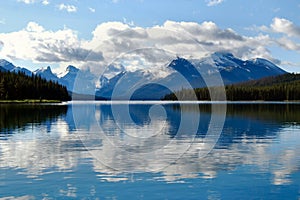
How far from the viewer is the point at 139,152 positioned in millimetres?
38625

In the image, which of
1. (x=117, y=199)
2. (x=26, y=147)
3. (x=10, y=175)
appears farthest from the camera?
(x=26, y=147)

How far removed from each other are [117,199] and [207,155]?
1596 cm

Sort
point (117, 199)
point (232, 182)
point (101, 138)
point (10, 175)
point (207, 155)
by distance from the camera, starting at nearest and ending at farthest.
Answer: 1. point (117, 199)
2. point (232, 182)
3. point (10, 175)
4. point (207, 155)
5. point (101, 138)

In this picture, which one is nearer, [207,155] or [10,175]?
[10,175]

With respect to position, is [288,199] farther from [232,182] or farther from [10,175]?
[10,175]

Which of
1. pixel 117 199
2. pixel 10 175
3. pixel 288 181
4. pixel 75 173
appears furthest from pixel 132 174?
pixel 288 181

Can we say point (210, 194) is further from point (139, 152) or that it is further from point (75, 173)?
point (139, 152)

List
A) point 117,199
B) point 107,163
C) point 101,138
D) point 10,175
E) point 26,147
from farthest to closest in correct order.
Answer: point 101,138
point 26,147
point 107,163
point 10,175
point 117,199

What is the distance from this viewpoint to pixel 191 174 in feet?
91.9

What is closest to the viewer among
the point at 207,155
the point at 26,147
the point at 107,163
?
the point at 107,163

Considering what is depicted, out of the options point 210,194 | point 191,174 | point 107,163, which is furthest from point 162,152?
point 210,194

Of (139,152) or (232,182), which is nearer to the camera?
(232,182)

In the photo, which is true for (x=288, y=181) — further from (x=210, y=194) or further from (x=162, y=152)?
(x=162, y=152)

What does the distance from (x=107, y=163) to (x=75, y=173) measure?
4427 mm
